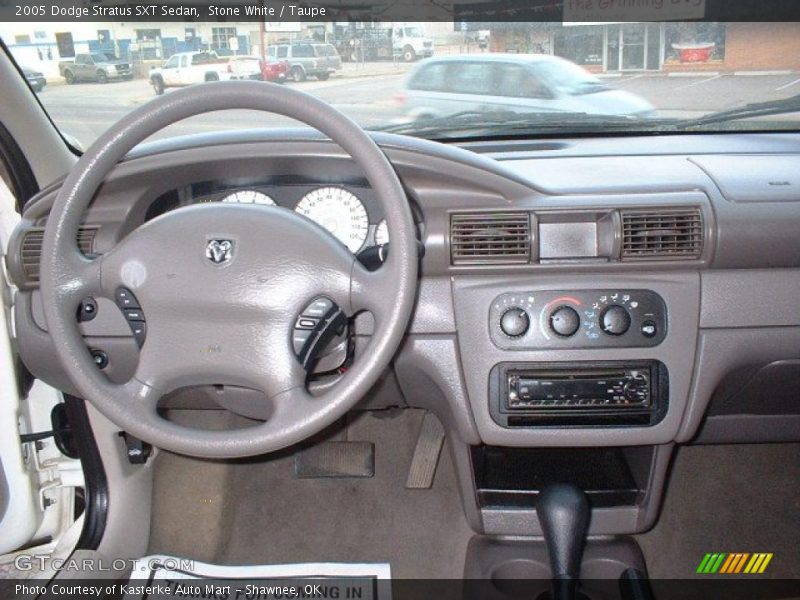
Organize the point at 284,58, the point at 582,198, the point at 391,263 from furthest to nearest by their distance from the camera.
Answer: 1. the point at 284,58
2. the point at 582,198
3. the point at 391,263

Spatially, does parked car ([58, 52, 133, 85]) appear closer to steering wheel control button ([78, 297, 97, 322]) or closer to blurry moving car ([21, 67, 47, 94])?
blurry moving car ([21, 67, 47, 94])

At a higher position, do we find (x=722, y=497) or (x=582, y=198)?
(x=582, y=198)

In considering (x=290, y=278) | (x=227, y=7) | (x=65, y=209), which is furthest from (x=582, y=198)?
(x=65, y=209)

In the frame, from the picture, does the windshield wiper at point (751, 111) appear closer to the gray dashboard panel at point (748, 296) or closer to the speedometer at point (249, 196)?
the gray dashboard panel at point (748, 296)

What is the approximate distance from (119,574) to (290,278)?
4.15 ft

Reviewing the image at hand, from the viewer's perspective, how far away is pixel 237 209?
148 cm

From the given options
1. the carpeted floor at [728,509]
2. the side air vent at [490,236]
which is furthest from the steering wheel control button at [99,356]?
the carpeted floor at [728,509]

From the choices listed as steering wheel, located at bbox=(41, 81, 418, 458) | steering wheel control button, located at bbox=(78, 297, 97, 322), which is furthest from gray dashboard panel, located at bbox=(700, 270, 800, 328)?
steering wheel control button, located at bbox=(78, 297, 97, 322)

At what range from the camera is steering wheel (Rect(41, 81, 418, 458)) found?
137cm

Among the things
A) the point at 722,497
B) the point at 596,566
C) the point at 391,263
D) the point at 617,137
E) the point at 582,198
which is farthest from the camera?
the point at 722,497

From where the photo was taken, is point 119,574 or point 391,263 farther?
point 119,574

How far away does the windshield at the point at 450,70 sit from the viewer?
6.07 feet

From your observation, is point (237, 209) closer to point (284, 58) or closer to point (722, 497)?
point (284, 58)

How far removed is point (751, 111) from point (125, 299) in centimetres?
166
